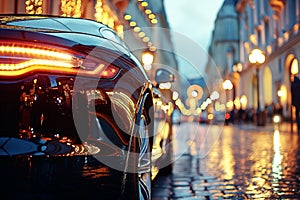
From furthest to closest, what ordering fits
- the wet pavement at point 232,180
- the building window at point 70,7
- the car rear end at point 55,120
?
1. the building window at point 70,7
2. the wet pavement at point 232,180
3. the car rear end at point 55,120

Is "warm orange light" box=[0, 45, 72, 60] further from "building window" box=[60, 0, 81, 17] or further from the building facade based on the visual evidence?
the building facade

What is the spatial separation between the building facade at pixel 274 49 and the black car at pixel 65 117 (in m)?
19.4

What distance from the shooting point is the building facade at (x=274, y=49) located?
28750 mm

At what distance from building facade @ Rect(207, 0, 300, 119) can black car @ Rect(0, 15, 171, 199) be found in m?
19.4

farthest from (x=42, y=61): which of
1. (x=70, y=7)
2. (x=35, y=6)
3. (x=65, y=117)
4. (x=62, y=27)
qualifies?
(x=70, y=7)

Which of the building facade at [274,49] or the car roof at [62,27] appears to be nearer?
the car roof at [62,27]

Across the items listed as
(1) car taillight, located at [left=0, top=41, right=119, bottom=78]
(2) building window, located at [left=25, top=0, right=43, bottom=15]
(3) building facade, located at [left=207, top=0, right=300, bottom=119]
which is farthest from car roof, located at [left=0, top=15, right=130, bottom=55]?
(3) building facade, located at [left=207, top=0, right=300, bottom=119]

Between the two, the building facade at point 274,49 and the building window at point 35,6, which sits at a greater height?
the building facade at point 274,49

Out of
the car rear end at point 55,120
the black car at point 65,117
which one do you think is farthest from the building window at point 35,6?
the car rear end at point 55,120

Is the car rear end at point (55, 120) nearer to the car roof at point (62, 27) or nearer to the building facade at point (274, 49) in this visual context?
the car roof at point (62, 27)

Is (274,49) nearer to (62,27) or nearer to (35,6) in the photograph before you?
(35,6)

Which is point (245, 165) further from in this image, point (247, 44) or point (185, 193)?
point (247, 44)

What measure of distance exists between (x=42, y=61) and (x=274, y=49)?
116 ft

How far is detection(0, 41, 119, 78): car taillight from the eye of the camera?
1.94 meters
